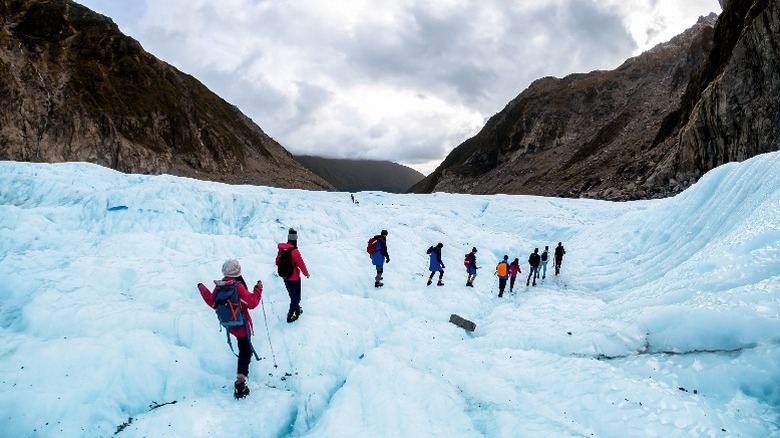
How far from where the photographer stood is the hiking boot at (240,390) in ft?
19.3

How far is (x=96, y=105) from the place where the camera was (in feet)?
290

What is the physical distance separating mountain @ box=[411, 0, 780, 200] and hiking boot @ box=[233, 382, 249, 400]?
58.2m

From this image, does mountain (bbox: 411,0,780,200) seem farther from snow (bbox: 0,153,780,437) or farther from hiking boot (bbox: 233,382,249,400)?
hiking boot (bbox: 233,382,249,400)

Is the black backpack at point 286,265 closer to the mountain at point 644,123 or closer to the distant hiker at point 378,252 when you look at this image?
the distant hiker at point 378,252

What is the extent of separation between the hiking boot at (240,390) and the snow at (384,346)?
10 centimetres

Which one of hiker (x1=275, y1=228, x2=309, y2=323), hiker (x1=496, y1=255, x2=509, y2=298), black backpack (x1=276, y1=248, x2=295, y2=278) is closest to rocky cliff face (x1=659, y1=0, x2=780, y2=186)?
hiker (x1=496, y1=255, x2=509, y2=298)

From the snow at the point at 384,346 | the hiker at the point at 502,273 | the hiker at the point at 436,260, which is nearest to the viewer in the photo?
the snow at the point at 384,346

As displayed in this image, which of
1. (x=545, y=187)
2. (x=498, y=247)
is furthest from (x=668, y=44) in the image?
(x=498, y=247)

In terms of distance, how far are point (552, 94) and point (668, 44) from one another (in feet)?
118

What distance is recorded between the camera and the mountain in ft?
156

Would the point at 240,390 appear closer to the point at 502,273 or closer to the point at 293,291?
the point at 293,291

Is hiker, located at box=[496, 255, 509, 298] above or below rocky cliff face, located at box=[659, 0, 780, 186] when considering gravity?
below

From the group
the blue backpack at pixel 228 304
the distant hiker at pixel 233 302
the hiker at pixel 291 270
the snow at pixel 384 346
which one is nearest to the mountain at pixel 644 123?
the snow at pixel 384 346

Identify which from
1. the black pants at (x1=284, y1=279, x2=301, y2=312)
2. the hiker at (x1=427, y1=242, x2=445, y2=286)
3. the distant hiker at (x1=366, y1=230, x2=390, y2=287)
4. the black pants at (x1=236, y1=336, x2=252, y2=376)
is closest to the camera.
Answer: the black pants at (x1=236, y1=336, x2=252, y2=376)
